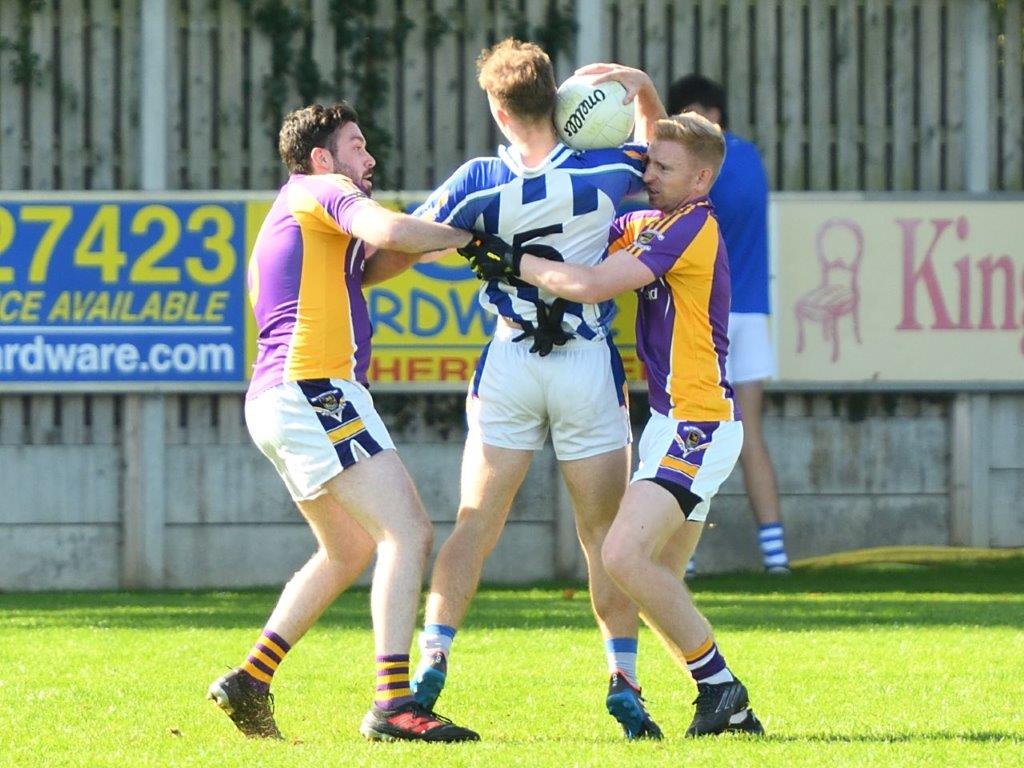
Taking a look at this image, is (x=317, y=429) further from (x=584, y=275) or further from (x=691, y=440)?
(x=691, y=440)

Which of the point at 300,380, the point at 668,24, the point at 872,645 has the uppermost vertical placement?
the point at 668,24

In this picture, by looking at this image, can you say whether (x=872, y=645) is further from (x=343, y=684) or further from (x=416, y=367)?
(x=416, y=367)

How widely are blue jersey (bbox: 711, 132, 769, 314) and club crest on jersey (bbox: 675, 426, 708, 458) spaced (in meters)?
4.20

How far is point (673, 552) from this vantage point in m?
5.91

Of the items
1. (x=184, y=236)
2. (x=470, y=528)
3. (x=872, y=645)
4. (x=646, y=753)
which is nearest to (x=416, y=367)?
(x=184, y=236)

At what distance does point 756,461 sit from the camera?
10.0 m

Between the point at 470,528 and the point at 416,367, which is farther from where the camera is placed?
the point at 416,367

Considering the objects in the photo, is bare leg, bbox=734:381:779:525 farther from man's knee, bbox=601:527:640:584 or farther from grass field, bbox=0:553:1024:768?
man's knee, bbox=601:527:640:584

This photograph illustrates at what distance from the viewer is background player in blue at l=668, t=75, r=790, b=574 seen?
9.80 meters

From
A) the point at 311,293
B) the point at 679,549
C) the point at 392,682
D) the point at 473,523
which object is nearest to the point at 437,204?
the point at 311,293

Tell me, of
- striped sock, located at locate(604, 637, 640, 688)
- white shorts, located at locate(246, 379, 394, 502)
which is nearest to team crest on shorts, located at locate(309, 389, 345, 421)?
white shorts, located at locate(246, 379, 394, 502)

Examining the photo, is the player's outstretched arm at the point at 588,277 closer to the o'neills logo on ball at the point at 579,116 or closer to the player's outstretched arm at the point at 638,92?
the o'neills logo on ball at the point at 579,116

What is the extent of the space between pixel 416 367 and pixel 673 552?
459 centimetres

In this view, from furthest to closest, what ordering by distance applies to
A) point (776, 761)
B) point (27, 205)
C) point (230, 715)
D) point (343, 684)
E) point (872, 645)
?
point (27, 205) → point (872, 645) → point (343, 684) → point (230, 715) → point (776, 761)
